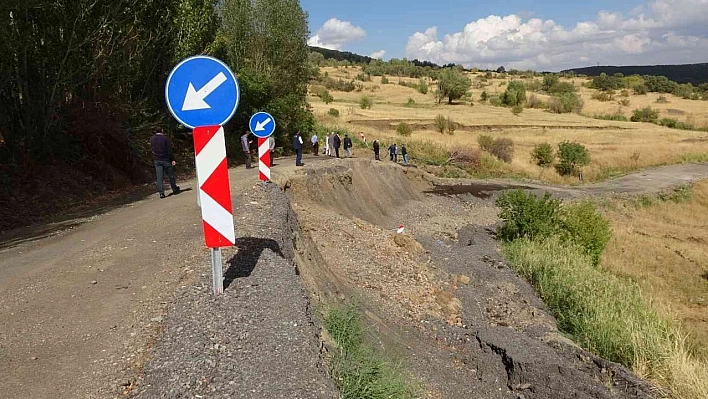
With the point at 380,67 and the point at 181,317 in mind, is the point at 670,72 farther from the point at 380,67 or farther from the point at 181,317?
the point at 181,317

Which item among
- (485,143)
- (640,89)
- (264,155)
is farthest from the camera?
(640,89)

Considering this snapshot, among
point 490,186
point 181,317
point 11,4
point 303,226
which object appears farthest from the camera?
point 490,186

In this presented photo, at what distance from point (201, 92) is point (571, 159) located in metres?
40.5

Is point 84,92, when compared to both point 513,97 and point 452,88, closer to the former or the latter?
point 452,88

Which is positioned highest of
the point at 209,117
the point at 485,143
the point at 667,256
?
the point at 209,117

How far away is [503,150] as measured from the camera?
42.8m

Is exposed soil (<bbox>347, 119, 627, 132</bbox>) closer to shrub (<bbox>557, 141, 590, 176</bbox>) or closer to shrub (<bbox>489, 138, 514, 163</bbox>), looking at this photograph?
shrub (<bbox>489, 138, 514, 163</bbox>)

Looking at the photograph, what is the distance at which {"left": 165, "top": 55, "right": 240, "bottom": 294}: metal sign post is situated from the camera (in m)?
4.59

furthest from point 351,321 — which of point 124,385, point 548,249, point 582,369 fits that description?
point 548,249

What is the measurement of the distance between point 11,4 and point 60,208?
488cm

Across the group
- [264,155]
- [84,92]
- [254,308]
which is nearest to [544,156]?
[264,155]

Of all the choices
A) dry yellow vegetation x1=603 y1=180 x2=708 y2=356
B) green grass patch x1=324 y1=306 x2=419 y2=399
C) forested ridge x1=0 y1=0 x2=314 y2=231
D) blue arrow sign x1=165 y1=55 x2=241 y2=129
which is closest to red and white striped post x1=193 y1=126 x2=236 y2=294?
blue arrow sign x1=165 y1=55 x2=241 y2=129

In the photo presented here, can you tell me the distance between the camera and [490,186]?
30.2 m

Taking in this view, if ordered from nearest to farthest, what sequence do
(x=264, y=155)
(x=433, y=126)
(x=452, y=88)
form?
(x=264, y=155), (x=433, y=126), (x=452, y=88)
